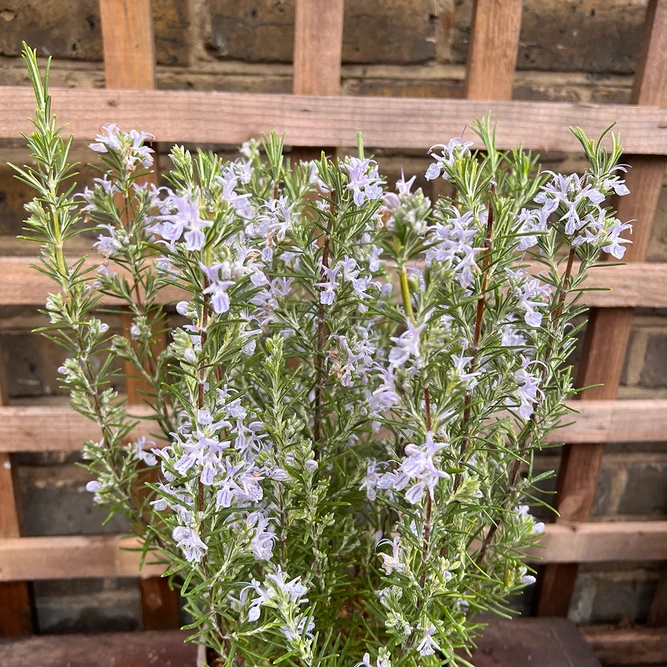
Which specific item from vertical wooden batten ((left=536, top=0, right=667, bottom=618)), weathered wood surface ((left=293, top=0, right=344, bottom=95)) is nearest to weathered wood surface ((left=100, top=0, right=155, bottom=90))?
weathered wood surface ((left=293, top=0, right=344, bottom=95))

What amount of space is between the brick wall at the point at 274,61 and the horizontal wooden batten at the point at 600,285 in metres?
0.23

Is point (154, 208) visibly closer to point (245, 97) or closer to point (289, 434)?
point (245, 97)

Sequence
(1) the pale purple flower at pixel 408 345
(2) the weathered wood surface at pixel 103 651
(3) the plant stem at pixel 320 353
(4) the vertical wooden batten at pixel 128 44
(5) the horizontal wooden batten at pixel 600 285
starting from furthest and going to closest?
(2) the weathered wood surface at pixel 103 651
(5) the horizontal wooden batten at pixel 600 285
(4) the vertical wooden batten at pixel 128 44
(3) the plant stem at pixel 320 353
(1) the pale purple flower at pixel 408 345

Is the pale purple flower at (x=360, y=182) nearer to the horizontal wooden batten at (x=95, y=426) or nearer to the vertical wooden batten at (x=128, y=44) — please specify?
the vertical wooden batten at (x=128, y=44)

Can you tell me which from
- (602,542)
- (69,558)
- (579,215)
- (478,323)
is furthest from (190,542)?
(602,542)

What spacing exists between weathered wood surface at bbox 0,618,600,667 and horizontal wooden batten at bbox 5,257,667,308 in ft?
2.52

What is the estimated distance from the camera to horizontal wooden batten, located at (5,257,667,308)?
3.45 feet

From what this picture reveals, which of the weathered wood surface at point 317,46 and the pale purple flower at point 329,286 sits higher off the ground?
the weathered wood surface at point 317,46

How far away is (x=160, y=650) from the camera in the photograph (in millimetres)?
1189

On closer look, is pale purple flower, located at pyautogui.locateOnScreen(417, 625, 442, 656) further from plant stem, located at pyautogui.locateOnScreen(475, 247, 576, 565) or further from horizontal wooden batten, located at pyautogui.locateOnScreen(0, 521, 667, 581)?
horizontal wooden batten, located at pyautogui.locateOnScreen(0, 521, 667, 581)

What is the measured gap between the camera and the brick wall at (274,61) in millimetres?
1167

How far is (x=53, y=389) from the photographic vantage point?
1.36 metres

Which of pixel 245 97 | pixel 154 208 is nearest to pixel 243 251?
pixel 154 208

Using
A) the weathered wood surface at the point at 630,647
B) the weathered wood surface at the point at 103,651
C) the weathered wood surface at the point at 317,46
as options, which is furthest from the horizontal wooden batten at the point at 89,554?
the weathered wood surface at the point at 317,46
